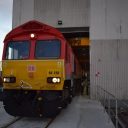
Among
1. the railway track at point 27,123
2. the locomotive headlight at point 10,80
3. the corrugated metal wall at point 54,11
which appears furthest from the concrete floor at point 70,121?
the corrugated metal wall at point 54,11

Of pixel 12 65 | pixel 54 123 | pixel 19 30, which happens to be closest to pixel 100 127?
pixel 54 123

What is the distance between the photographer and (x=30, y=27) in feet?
35.9

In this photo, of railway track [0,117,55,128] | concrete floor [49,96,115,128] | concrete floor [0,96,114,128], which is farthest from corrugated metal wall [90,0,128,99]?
railway track [0,117,55,128]

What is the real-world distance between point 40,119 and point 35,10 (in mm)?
11646

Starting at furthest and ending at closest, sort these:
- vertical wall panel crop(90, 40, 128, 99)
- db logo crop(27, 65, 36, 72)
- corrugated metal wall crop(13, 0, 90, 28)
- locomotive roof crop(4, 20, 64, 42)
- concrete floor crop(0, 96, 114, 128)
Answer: corrugated metal wall crop(13, 0, 90, 28) → vertical wall panel crop(90, 40, 128, 99) → locomotive roof crop(4, 20, 64, 42) → db logo crop(27, 65, 36, 72) → concrete floor crop(0, 96, 114, 128)

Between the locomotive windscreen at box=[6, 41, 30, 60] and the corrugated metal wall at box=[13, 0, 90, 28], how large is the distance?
9.96 metres

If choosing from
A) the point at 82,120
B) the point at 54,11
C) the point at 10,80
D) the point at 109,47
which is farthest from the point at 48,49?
the point at 54,11

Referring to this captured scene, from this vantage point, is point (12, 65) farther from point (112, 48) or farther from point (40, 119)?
point (112, 48)

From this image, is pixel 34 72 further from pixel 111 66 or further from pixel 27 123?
pixel 111 66

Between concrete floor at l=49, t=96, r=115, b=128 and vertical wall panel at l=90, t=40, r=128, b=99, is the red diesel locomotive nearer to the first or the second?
concrete floor at l=49, t=96, r=115, b=128

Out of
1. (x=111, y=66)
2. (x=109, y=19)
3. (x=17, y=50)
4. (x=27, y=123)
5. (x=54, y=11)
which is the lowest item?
(x=27, y=123)

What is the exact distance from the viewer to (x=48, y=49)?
10.6m

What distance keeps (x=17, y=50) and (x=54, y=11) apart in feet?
34.7

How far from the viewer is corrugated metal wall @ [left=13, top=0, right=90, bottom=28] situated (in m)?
20.5
